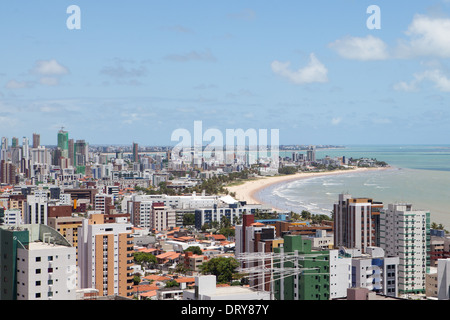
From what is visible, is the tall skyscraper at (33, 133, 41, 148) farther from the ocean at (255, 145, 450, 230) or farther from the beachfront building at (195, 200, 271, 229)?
the beachfront building at (195, 200, 271, 229)

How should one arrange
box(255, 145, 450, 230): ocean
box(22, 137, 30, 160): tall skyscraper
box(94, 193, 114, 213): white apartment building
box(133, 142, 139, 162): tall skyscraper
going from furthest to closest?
box(133, 142, 139, 162): tall skyscraper → box(22, 137, 30, 160): tall skyscraper → box(94, 193, 114, 213): white apartment building → box(255, 145, 450, 230): ocean

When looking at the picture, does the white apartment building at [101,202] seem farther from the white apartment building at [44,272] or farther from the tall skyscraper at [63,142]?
the tall skyscraper at [63,142]

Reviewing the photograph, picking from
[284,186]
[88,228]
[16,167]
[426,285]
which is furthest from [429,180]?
[88,228]

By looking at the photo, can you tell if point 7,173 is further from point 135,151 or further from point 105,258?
point 105,258

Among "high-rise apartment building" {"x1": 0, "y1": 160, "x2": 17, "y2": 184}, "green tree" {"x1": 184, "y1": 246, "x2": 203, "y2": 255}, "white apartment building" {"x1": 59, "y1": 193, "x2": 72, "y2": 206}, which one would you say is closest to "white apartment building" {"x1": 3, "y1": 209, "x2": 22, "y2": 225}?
"green tree" {"x1": 184, "y1": 246, "x2": 203, "y2": 255}

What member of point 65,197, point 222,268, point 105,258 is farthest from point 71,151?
point 105,258


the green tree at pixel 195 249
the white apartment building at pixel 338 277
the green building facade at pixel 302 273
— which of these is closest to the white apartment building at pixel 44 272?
the green building facade at pixel 302 273

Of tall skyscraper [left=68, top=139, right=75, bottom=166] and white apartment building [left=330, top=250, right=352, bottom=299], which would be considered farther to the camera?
tall skyscraper [left=68, top=139, right=75, bottom=166]

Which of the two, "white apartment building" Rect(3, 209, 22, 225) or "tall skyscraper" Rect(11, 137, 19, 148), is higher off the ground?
"tall skyscraper" Rect(11, 137, 19, 148)
